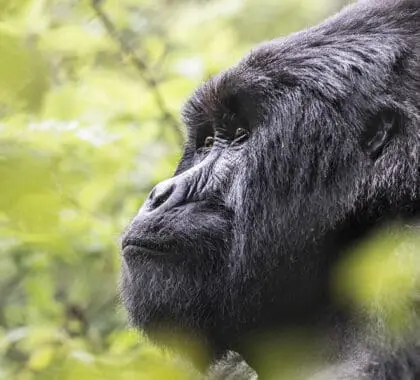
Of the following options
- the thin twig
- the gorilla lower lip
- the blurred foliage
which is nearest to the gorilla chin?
the gorilla lower lip

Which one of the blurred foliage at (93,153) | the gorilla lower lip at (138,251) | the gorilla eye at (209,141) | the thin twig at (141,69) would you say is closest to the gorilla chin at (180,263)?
the gorilla lower lip at (138,251)

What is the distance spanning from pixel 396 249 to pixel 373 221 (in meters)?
0.26

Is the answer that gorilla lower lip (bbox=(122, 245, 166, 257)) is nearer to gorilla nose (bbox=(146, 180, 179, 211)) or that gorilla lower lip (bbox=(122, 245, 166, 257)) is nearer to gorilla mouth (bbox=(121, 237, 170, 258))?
gorilla mouth (bbox=(121, 237, 170, 258))

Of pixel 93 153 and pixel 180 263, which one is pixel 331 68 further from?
pixel 93 153

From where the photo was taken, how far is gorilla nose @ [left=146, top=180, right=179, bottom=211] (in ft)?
6.52

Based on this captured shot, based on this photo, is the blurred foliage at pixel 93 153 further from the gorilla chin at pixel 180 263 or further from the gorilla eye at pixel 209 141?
the gorilla eye at pixel 209 141

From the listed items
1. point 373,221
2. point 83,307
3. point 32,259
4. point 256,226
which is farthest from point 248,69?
point 83,307

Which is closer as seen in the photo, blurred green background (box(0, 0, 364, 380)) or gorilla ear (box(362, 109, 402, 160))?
gorilla ear (box(362, 109, 402, 160))

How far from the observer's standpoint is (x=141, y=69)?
134 inches

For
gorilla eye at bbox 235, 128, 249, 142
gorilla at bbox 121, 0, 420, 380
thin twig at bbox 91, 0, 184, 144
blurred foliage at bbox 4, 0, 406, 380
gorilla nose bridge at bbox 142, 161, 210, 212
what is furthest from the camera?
thin twig at bbox 91, 0, 184, 144

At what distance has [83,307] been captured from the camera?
3602mm

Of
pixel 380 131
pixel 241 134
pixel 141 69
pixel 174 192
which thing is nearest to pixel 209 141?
pixel 241 134

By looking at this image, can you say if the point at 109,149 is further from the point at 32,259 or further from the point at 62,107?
the point at 32,259

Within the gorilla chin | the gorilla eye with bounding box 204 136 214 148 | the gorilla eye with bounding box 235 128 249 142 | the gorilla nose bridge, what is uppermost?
the gorilla eye with bounding box 204 136 214 148
